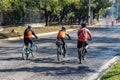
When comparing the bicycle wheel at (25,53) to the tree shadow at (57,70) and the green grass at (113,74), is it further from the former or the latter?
the green grass at (113,74)

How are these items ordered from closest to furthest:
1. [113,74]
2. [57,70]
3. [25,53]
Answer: [113,74] → [57,70] → [25,53]

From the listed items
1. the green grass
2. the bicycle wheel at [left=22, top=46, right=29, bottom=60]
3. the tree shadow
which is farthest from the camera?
the bicycle wheel at [left=22, top=46, right=29, bottom=60]

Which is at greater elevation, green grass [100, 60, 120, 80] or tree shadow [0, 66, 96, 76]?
green grass [100, 60, 120, 80]

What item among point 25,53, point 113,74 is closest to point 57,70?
point 113,74

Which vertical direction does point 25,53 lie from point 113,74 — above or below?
below

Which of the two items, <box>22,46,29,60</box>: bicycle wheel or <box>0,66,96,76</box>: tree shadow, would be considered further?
<box>22,46,29,60</box>: bicycle wheel

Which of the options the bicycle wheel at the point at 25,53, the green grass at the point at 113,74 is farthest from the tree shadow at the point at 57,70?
the bicycle wheel at the point at 25,53

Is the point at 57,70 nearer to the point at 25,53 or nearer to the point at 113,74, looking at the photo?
the point at 113,74

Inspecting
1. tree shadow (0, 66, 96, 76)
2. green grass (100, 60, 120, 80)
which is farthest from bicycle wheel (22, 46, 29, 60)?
green grass (100, 60, 120, 80)

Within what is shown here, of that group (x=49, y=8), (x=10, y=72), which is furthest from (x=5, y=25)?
(x=10, y=72)

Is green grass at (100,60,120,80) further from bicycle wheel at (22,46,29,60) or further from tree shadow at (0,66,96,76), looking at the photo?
bicycle wheel at (22,46,29,60)

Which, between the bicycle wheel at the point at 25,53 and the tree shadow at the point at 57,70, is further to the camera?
the bicycle wheel at the point at 25,53

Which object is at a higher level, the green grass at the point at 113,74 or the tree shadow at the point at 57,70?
the green grass at the point at 113,74

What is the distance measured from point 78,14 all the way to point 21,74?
61198 millimetres
